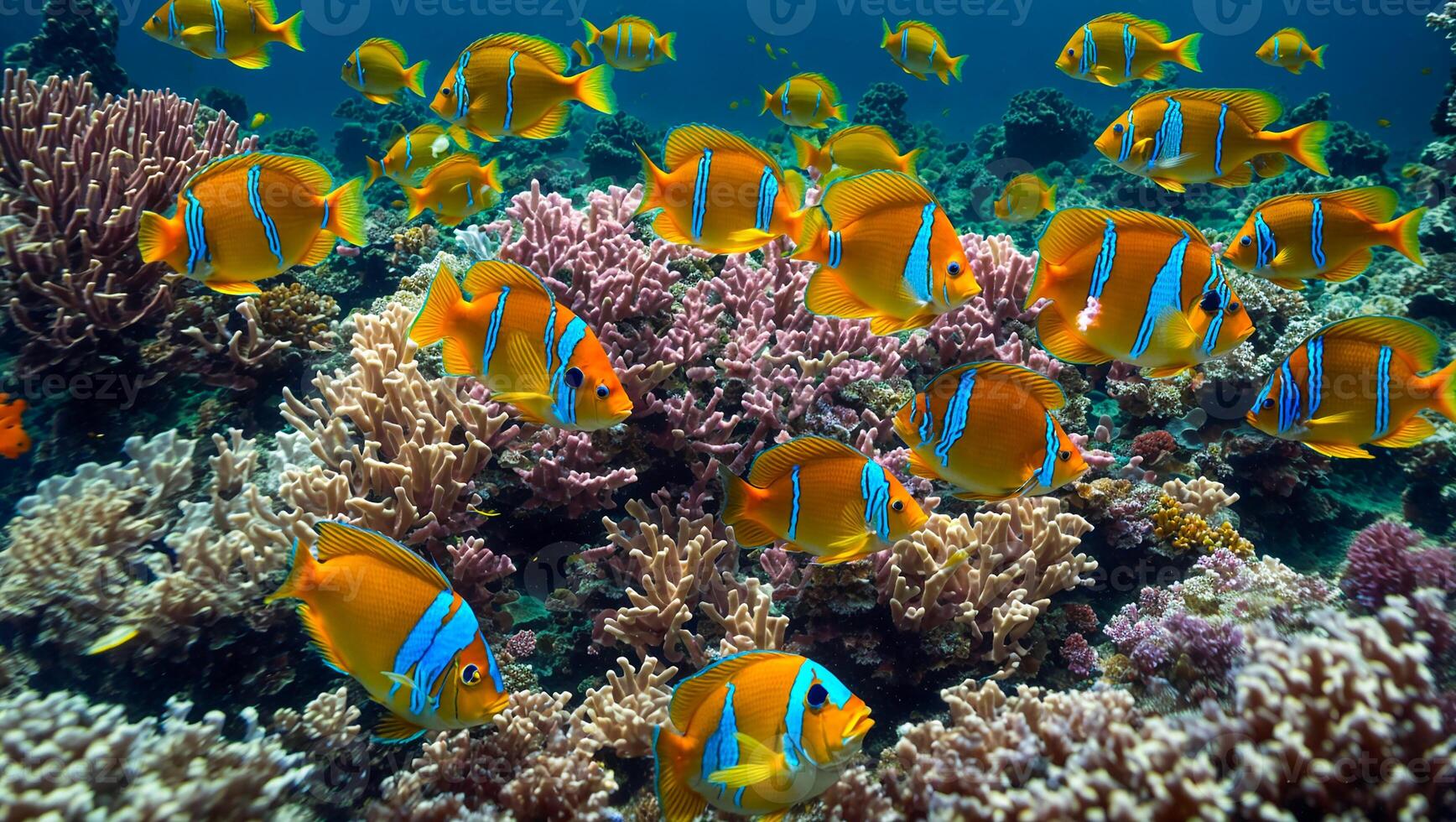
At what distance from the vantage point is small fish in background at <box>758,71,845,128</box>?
7.34 metres

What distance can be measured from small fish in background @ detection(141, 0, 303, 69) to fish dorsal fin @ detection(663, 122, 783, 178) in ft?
11.6

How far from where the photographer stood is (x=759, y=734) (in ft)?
6.02

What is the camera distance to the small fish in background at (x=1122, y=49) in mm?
5203

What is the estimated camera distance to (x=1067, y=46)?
529 cm

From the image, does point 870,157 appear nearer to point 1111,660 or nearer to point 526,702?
point 1111,660

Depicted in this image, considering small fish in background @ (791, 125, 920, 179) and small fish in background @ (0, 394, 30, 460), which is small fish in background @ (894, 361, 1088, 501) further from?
small fish in background @ (0, 394, 30, 460)

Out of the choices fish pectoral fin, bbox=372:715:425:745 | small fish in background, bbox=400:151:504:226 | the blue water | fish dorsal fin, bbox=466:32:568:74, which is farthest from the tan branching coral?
the blue water

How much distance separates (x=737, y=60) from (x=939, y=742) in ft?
368

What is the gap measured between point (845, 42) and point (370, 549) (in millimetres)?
118989

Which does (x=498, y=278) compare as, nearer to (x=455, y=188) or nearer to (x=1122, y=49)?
(x=455, y=188)

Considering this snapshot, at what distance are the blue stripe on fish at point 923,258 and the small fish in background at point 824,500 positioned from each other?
708mm

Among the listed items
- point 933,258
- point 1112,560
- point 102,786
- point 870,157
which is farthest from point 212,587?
point 870,157

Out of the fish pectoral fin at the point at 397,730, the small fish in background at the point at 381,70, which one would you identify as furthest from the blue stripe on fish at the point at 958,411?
the small fish in background at the point at 381,70

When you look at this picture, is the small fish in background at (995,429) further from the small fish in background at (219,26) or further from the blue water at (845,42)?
the blue water at (845,42)
